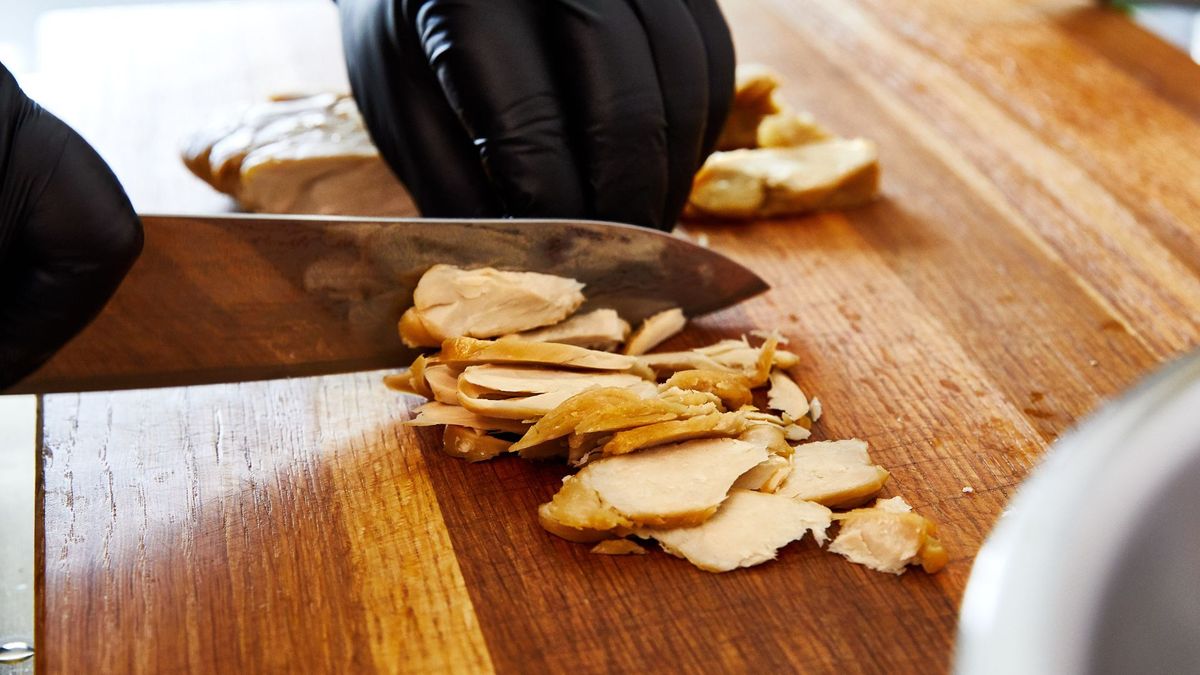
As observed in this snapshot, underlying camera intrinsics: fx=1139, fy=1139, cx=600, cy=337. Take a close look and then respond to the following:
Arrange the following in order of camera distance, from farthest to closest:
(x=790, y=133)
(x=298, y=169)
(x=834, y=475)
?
(x=790, y=133) < (x=298, y=169) < (x=834, y=475)

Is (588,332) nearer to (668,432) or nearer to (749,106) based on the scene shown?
(668,432)

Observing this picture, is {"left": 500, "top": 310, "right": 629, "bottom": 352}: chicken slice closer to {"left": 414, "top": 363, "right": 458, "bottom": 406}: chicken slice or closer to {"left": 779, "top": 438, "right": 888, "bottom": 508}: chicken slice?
{"left": 414, "top": 363, "right": 458, "bottom": 406}: chicken slice

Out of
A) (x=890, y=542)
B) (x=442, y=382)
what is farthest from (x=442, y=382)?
(x=890, y=542)

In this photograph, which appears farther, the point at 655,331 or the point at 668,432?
the point at 655,331

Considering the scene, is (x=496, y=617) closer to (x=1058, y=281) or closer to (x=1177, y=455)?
(x=1177, y=455)

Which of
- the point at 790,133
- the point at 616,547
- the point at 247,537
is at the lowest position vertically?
the point at 247,537

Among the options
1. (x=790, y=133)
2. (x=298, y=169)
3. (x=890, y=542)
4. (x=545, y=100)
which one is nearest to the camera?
(x=890, y=542)

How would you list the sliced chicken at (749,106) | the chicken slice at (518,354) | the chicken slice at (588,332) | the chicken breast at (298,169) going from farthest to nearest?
the sliced chicken at (749,106) < the chicken breast at (298,169) < the chicken slice at (588,332) < the chicken slice at (518,354)

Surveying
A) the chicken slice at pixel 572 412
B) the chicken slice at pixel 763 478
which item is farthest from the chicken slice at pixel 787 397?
the chicken slice at pixel 572 412

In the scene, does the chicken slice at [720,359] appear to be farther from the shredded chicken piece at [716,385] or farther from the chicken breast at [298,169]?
the chicken breast at [298,169]
